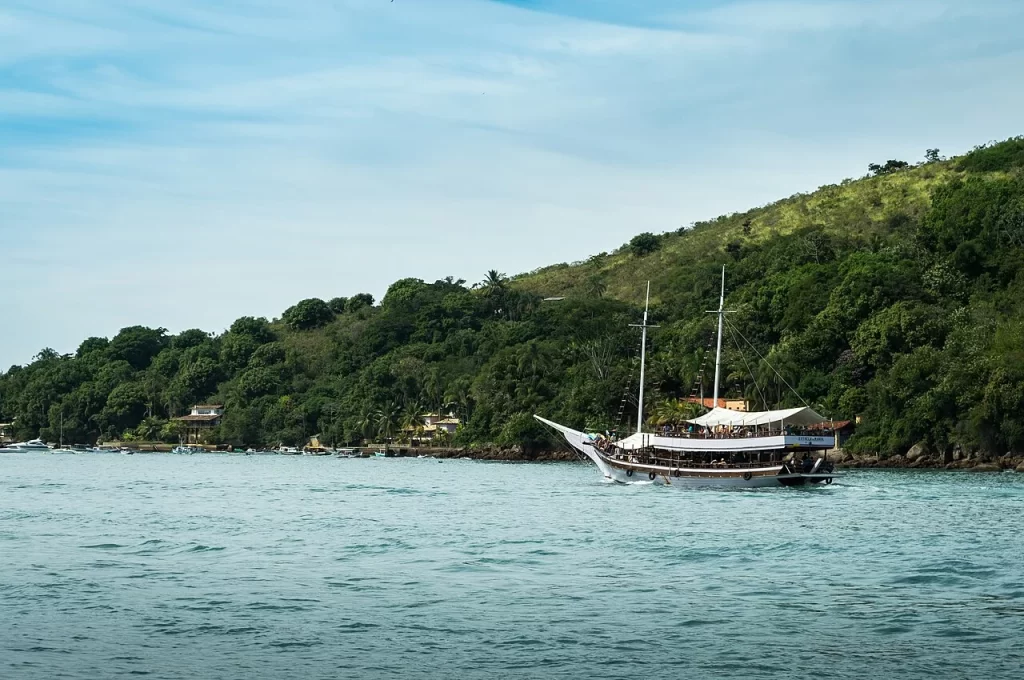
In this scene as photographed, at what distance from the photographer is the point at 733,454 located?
7275cm

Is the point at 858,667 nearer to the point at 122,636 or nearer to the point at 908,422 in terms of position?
the point at 122,636

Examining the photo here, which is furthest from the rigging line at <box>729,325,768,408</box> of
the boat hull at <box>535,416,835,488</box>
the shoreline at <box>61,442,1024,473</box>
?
the boat hull at <box>535,416,835,488</box>

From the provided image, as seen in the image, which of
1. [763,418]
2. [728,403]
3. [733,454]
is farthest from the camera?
[728,403]

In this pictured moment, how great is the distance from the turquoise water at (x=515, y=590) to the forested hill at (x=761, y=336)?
162 feet

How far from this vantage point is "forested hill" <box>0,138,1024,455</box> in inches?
4146

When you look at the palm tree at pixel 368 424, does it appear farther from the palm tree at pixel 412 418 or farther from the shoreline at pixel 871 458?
the shoreline at pixel 871 458

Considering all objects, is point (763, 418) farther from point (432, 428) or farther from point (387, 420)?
point (387, 420)

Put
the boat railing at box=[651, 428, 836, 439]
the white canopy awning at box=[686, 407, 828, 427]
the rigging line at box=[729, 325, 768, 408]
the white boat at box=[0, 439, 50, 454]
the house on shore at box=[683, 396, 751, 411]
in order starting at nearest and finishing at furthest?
the boat railing at box=[651, 428, 836, 439] < the white canopy awning at box=[686, 407, 828, 427] < the rigging line at box=[729, 325, 768, 408] < the house on shore at box=[683, 396, 751, 411] < the white boat at box=[0, 439, 50, 454]

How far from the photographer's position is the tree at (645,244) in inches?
7761

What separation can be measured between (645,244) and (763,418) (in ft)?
410

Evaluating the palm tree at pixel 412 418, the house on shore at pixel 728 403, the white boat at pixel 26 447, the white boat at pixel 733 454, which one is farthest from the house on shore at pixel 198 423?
the white boat at pixel 733 454

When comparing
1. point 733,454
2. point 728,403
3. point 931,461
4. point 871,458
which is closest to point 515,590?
point 733,454

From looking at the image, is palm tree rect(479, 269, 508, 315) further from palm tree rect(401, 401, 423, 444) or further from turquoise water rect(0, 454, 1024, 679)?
turquoise water rect(0, 454, 1024, 679)

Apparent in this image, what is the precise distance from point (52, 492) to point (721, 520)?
1549 inches
